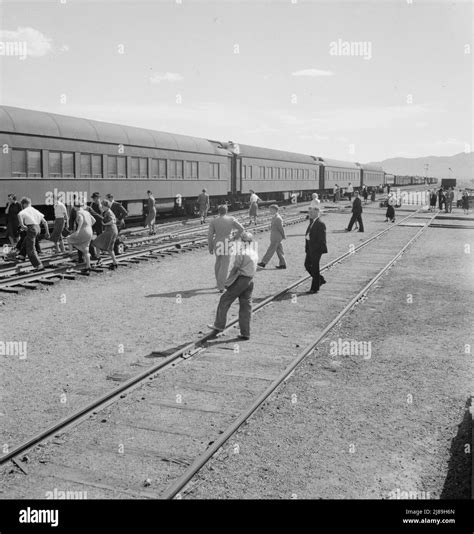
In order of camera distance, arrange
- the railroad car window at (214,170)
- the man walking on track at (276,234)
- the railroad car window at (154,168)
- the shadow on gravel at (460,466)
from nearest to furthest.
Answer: the shadow on gravel at (460,466)
the man walking on track at (276,234)
the railroad car window at (154,168)
the railroad car window at (214,170)

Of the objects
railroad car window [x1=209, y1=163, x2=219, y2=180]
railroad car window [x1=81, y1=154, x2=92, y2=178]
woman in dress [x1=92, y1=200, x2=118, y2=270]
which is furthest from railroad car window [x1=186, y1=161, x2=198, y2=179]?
woman in dress [x1=92, y1=200, x2=118, y2=270]

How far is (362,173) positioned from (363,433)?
64.6 meters

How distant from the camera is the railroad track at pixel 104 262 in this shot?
13.5 metres

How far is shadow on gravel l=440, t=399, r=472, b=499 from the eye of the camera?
16.5 ft

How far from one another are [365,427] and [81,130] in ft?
59.3

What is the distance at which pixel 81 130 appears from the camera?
2183 centimetres

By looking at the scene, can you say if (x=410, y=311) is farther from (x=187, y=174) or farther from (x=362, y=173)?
(x=362, y=173)

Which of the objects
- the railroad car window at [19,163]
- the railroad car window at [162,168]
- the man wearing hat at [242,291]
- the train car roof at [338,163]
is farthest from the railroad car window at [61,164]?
the train car roof at [338,163]

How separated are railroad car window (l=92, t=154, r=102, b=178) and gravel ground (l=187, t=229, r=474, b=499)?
14.3 m

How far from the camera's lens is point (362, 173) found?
68438 mm

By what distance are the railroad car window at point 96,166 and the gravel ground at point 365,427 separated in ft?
46.8

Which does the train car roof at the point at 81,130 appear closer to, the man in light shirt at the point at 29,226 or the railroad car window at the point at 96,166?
the railroad car window at the point at 96,166

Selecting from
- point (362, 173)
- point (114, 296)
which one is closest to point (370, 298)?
point (114, 296)

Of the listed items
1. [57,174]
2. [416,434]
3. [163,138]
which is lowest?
[416,434]
